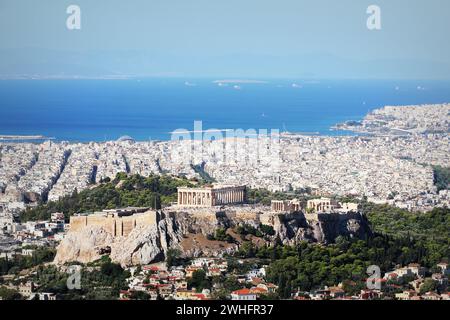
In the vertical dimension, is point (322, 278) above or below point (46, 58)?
below

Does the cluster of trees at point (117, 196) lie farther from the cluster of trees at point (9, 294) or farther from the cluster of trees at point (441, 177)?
the cluster of trees at point (441, 177)

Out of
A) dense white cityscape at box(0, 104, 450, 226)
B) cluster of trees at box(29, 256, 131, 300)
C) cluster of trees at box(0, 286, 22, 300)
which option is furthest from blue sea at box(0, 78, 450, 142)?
cluster of trees at box(0, 286, 22, 300)

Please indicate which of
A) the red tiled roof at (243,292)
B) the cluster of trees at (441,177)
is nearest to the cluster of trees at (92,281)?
the red tiled roof at (243,292)

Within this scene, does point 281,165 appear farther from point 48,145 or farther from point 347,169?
point 48,145

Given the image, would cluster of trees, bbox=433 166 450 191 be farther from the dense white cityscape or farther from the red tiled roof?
the red tiled roof

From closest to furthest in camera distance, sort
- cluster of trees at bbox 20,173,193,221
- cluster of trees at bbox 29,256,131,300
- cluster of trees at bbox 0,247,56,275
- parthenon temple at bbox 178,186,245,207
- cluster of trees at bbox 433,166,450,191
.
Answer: cluster of trees at bbox 29,256,131,300 → cluster of trees at bbox 0,247,56,275 → parthenon temple at bbox 178,186,245,207 → cluster of trees at bbox 20,173,193,221 → cluster of trees at bbox 433,166,450,191

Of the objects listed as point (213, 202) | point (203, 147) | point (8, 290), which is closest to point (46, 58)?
point (203, 147)

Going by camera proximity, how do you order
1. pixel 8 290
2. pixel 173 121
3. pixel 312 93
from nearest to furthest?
pixel 8 290, pixel 173 121, pixel 312 93
